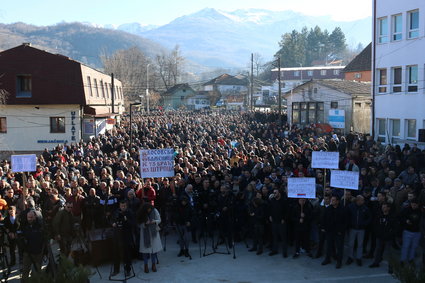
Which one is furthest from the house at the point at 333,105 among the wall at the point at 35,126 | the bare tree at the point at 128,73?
the bare tree at the point at 128,73

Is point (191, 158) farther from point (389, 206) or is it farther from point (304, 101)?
point (304, 101)

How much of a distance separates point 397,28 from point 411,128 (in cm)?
600

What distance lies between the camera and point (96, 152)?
2316 cm

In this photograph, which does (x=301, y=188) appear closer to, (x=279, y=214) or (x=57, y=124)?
(x=279, y=214)

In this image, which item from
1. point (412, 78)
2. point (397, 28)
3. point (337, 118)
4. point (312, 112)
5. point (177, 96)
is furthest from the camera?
point (177, 96)

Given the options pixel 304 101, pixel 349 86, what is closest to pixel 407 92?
pixel 349 86

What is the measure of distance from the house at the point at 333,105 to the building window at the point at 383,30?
20.1 ft

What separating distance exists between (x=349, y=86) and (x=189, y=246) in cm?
2789

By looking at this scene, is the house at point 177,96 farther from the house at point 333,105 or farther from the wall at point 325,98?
the house at point 333,105

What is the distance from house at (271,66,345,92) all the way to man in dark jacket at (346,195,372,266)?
8331 cm

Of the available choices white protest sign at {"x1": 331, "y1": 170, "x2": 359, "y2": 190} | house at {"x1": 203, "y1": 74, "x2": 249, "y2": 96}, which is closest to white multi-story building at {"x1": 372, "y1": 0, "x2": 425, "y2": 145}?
white protest sign at {"x1": 331, "y1": 170, "x2": 359, "y2": 190}

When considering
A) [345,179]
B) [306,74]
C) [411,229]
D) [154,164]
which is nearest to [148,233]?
[154,164]

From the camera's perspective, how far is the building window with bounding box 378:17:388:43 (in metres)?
27.9

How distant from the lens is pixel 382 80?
93.4 ft
